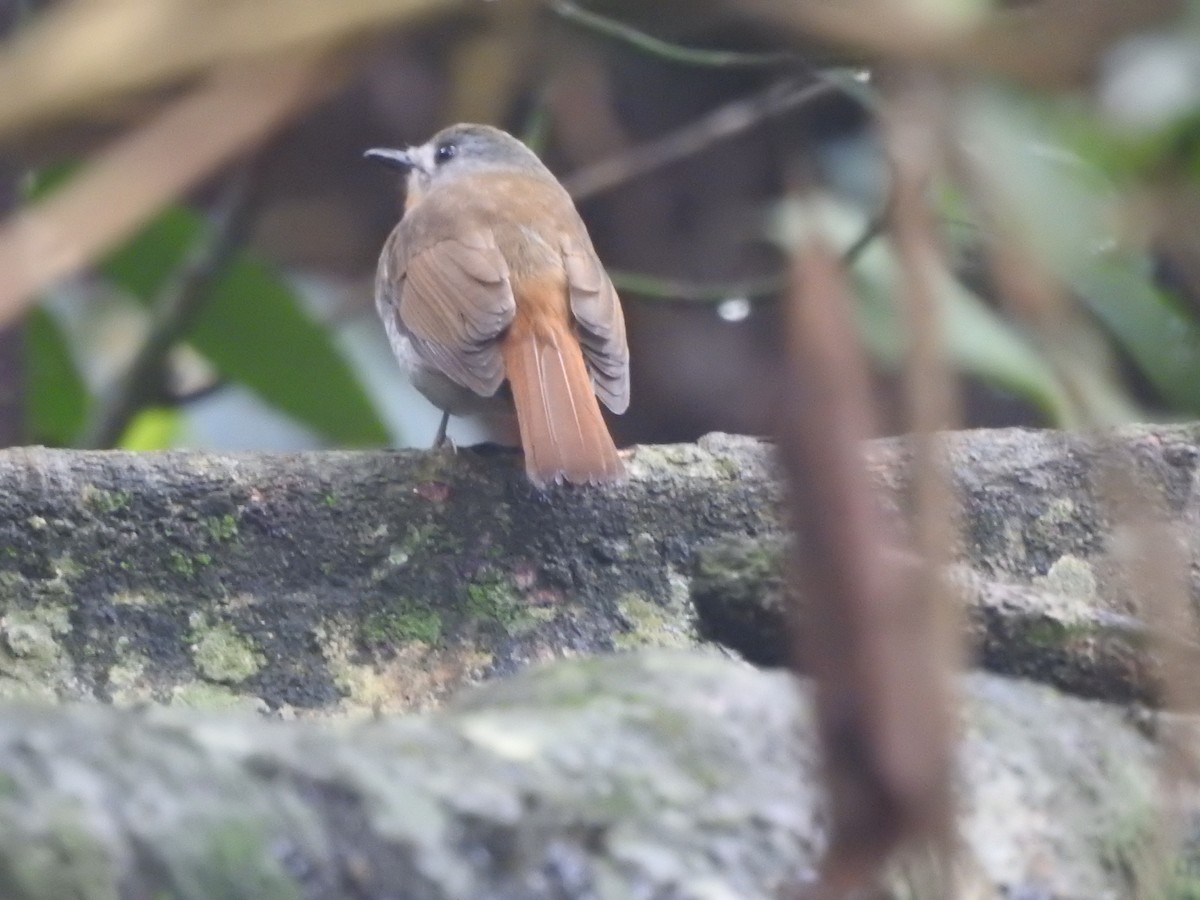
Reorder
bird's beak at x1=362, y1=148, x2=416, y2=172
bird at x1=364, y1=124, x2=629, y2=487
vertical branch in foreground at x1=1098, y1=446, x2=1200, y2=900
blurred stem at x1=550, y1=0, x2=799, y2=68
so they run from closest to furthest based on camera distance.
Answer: vertical branch in foreground at x1=1098, y1=446, x2=1200, y2=900, bird at x1=364, y1=124, x2=629, y2=487, blurred stem at x1=550, y1=0, x2=799, y2=68, bird's beak at x1=362, y1=148, x2=416, y2=172

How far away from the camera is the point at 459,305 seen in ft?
12.2

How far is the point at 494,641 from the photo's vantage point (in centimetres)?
272

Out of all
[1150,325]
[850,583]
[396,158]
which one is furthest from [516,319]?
[850,583]

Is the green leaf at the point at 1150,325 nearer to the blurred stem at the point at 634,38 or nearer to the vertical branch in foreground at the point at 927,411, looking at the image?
the blurred stem at the point at 634,38

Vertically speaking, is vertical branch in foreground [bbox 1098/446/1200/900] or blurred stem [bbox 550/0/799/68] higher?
blurred stem [bbox 550/0/799/68]

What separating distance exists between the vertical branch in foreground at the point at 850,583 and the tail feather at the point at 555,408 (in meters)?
2.24

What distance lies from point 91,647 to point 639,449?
909 mm

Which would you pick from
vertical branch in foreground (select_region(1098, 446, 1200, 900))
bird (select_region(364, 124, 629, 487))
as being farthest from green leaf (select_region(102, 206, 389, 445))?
vertical branch in foreground (select_region(1098, 446, 1200, 900))

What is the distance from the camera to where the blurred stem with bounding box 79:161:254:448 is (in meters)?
4.50

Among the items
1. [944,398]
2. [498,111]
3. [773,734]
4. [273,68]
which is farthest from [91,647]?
[498,111]

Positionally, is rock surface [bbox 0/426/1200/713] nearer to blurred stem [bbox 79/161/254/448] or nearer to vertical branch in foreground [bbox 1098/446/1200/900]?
vertical branch in foreground [bbox 1098/446/1200/900]

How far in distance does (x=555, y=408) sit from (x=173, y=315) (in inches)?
59.9

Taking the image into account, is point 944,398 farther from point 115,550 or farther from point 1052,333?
point 115,550

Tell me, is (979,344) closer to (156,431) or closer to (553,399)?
(553,399)
